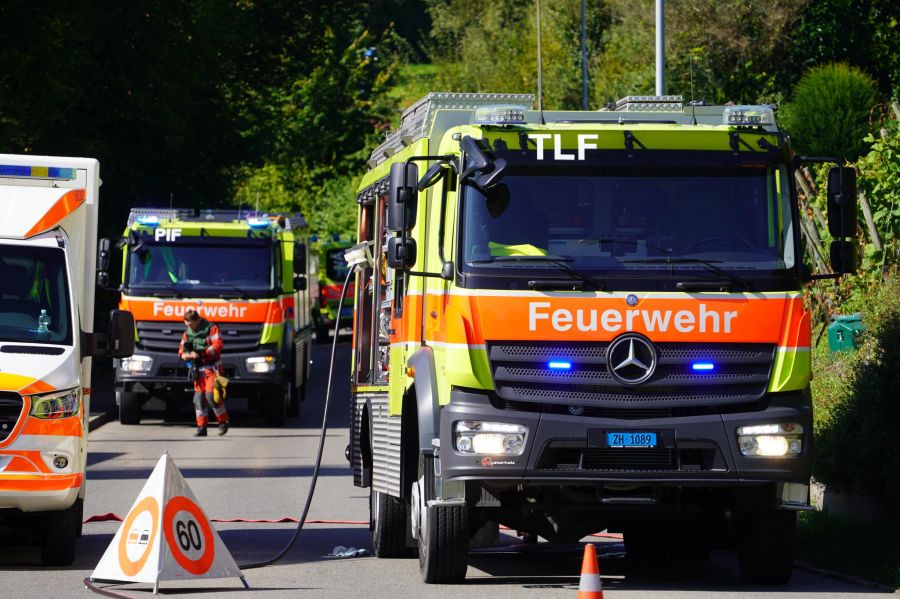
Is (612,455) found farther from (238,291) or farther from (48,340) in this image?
(238,291)

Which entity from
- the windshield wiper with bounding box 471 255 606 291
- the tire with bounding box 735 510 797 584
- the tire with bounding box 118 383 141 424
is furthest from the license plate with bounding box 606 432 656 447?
the tire with bounding box 118 383 141 424

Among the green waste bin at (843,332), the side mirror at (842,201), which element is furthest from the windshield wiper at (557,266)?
the green waste bin at (843,332)

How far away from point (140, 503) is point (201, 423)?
14.0m

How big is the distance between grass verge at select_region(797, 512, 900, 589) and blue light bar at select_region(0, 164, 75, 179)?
5.77 m

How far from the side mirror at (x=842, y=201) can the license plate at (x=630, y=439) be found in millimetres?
1689

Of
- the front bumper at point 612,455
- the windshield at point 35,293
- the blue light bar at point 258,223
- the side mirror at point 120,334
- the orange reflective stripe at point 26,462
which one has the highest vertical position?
the blue light bar at point 258,223

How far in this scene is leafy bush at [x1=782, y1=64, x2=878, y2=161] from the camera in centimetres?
3244

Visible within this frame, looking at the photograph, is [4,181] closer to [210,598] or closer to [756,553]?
[210,598]

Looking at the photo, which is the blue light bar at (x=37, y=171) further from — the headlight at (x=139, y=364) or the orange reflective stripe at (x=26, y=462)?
the headlight at (x=139, y=364)

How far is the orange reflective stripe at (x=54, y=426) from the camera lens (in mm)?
11086

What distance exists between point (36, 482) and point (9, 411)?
485 millimetres

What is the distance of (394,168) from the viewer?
409 inches

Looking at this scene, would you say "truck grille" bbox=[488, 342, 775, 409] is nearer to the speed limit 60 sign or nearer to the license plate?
the license plate

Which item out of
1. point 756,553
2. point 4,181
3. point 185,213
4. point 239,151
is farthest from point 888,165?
point 239,151
